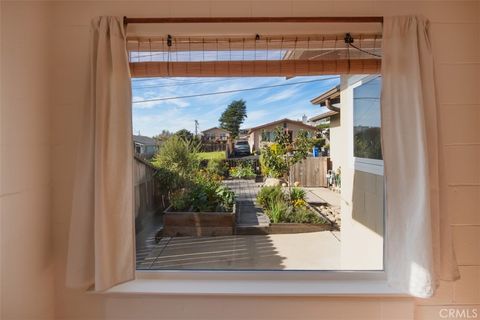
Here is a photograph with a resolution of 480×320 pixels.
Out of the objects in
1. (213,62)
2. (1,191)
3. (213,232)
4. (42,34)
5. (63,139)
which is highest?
(42,34)

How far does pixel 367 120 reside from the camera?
182cm

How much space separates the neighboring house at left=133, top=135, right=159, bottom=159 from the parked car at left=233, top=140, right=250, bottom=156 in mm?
476

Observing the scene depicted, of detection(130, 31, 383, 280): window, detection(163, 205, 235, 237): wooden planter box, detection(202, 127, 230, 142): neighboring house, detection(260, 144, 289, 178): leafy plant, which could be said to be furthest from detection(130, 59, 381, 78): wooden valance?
detection(163, 205, 235, 237): wooden planter box

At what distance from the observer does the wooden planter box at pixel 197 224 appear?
5.56 feet

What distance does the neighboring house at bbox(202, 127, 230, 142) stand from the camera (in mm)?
1674

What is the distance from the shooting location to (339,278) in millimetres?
1573

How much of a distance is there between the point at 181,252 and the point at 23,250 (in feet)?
2.51

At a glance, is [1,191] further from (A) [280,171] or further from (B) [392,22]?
(B) [392,22]

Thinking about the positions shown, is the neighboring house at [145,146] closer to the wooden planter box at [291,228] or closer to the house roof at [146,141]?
the house roof at [146,141]

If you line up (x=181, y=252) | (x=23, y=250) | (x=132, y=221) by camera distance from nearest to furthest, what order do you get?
(x=23, y=250)
(x=132, y=221)
(x=181, y=252)

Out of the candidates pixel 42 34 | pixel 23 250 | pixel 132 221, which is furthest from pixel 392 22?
pixel 23 250

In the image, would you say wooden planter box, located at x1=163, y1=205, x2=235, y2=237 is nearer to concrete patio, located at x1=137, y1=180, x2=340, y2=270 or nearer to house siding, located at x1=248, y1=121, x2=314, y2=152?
concrete patio, located at x1=137, y1=180, x2=340, y2=270

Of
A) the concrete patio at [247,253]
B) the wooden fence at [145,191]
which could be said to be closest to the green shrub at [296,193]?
the concrete patio at [247,253]

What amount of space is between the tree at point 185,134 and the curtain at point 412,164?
106cm
